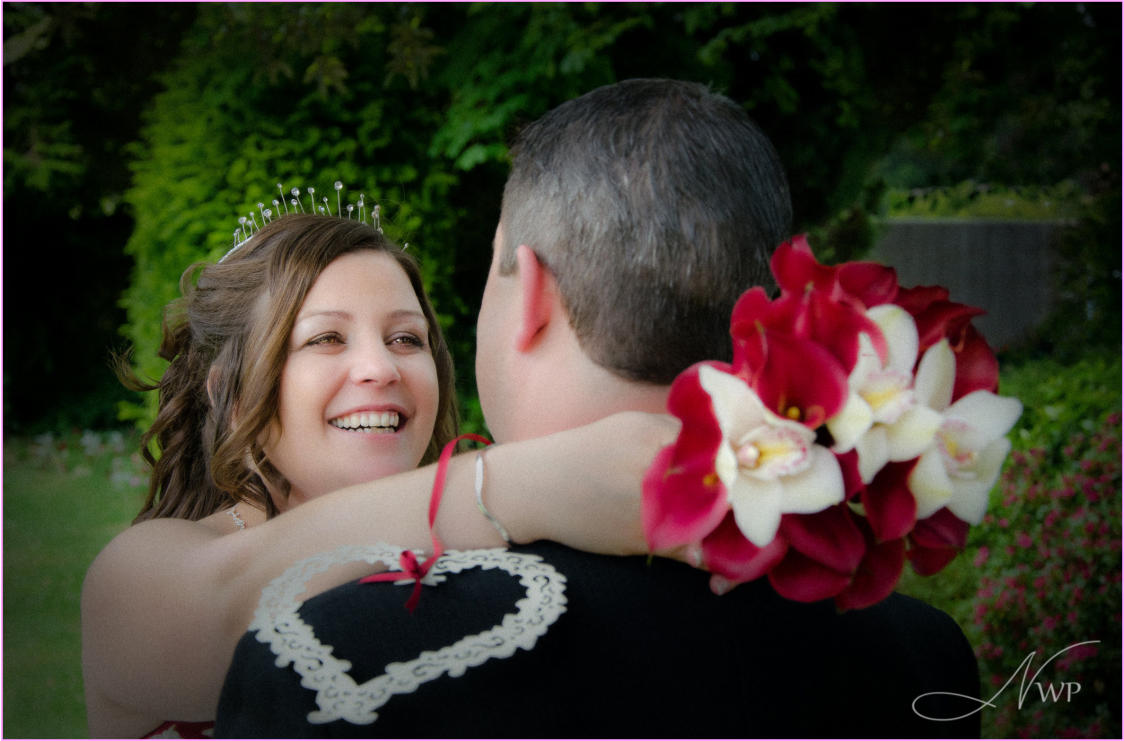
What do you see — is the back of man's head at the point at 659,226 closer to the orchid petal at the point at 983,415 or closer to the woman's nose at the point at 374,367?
the orchid petal at the point at 983,415

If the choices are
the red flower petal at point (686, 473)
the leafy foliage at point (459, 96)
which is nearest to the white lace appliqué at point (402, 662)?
the red flower petal at point (686, 473)

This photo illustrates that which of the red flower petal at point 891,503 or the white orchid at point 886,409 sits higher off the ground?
the white orchid at point 886,409

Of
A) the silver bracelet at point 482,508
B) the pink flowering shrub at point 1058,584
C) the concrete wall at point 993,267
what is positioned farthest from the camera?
the concrete wall at point 993,267

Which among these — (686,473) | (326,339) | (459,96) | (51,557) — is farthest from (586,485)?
(51,557)

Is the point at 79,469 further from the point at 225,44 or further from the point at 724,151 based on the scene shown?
the point at 724,151

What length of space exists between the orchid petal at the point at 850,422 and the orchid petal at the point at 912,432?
50 millimetres

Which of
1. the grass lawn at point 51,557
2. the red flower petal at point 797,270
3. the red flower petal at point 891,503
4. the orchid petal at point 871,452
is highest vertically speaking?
the red flower petal at point 797,270

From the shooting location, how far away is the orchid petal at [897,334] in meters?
1.25

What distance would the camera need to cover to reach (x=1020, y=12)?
256 inches

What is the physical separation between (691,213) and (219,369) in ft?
4.59

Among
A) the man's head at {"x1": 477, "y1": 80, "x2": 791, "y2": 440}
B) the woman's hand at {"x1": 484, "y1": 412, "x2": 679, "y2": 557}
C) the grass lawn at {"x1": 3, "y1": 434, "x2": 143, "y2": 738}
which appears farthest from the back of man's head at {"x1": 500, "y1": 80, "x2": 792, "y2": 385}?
the grass lawn at {"x1": 3, "y1": 434, "x2": 143, "y2": 738}

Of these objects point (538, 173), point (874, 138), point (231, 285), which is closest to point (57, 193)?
point (874, 138)

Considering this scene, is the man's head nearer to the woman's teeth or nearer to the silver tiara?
the woman's teeth

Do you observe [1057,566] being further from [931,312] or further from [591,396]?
[591,396]
